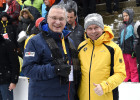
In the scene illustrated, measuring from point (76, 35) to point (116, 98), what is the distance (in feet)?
6.40

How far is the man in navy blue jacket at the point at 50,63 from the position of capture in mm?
2000

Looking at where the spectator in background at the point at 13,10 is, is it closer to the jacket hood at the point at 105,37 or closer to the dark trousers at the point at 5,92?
the dark trousers at the point at 5,92

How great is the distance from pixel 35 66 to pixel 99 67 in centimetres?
71

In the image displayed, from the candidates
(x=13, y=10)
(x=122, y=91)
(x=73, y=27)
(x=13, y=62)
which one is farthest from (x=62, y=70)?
(x=13, y=10)

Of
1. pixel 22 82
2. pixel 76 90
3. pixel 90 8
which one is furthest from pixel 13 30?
pixel 76 90

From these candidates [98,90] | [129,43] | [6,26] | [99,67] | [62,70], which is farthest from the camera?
[6,26]

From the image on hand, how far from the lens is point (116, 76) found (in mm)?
2191

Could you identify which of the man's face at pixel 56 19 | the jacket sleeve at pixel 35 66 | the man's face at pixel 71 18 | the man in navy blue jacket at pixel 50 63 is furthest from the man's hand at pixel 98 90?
the man's face at pixel 71 18

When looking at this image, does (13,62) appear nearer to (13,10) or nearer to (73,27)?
(73,27)

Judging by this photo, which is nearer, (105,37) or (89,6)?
(105,37)

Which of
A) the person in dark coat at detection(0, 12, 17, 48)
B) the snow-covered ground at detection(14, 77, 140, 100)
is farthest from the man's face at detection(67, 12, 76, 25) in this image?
the person in dark coat at detection(0, 12, 17, 48)

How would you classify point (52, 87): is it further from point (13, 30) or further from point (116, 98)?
point (13, 30)

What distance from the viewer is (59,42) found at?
221 centimetres

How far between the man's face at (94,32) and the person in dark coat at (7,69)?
1.80 meters
